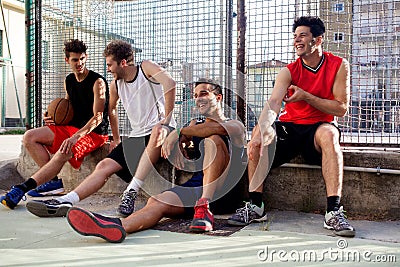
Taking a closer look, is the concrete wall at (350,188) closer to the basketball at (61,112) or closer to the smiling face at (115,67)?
the smiling face at (115,67)

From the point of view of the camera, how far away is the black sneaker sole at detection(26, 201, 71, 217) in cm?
339

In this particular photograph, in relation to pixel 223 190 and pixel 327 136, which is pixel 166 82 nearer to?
pixel 223 190

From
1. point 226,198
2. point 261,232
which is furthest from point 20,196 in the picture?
point 261,232

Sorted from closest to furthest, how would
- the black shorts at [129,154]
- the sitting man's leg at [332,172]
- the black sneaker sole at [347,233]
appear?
the black sneaker sole at [347,233] < the sitting man's leg at [332,172] < the black shorts at [129,154]

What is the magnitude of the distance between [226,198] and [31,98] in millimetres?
3072

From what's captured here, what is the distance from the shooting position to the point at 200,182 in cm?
332

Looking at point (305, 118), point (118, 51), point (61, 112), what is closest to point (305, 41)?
point (305, 118)

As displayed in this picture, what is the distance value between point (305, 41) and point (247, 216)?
137 cm

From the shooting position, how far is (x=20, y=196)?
3.82 metres

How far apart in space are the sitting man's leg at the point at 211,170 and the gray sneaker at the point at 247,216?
8.1 inches

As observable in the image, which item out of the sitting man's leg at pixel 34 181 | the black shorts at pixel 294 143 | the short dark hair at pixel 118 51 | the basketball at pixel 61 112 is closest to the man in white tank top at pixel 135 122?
the short dark hair at pixel 118 51

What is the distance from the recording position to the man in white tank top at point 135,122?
137 inches

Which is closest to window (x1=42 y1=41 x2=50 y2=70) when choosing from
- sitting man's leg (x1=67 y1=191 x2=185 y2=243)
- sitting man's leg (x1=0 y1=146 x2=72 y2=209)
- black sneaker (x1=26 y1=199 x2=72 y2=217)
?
sitting man's leg (x1=0 y1=146 x2=72 y2=209)

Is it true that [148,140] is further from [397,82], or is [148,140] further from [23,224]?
[397,82]
